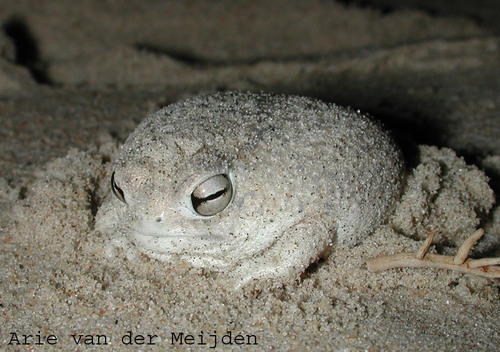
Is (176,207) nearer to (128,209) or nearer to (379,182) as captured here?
(128,209)

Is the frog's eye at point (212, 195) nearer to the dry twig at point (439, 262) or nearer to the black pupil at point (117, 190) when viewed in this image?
the black pupil at point (117, 190)

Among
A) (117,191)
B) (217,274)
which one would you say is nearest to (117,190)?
(117,191)

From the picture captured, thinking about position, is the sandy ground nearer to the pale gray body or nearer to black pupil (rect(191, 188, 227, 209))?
the pale gray body

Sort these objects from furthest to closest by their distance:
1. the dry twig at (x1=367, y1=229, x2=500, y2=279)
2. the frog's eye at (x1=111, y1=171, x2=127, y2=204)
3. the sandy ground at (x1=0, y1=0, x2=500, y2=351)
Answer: the frog's eye at (x1=111, y1=171, x2=127, y2=204) < the dry twig at (x1=367, y1=229, x2=500, y2=279) < the sandy ground at (x1=0, y1=0, x2=500, y2=351)

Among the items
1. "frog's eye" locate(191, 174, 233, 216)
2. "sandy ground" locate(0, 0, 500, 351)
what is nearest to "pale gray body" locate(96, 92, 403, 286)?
"frog's eye" locate(191, 174, 233, 216)

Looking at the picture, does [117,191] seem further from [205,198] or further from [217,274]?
[217,274]

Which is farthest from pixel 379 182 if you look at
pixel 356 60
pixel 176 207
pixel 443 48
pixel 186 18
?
pixel 186 18
